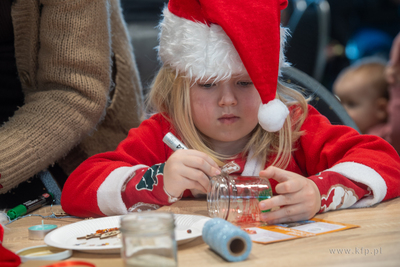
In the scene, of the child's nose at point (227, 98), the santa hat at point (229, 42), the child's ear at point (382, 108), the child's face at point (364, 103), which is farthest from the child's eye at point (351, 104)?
the child's nose at point (227, 98)

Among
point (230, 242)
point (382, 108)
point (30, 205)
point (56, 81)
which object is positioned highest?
point (56, 81)

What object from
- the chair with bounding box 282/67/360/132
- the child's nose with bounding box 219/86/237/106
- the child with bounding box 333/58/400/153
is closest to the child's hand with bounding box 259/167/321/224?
the child's nose with bounding box 219/86/237/106

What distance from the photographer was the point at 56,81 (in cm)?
102

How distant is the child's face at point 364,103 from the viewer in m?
2.78

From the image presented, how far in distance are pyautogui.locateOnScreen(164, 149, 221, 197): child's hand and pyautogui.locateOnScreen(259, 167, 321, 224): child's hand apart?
107 millimetres

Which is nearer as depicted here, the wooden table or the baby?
the wooden table

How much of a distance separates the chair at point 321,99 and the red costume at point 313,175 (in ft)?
0.51

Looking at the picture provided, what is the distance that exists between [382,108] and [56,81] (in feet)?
7.89

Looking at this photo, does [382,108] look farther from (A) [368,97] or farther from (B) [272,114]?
(B) [272,114]

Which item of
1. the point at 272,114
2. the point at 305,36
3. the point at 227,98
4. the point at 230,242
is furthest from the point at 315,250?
the point at 305,36

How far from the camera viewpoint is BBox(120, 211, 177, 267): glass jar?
17.1 inches

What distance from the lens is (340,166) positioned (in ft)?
2.85

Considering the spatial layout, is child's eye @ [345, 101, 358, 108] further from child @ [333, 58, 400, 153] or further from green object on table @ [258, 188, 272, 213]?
green object on table @ [258, 188, 272, 213]

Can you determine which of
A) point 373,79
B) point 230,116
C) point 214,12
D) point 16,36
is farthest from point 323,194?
point 373,79
